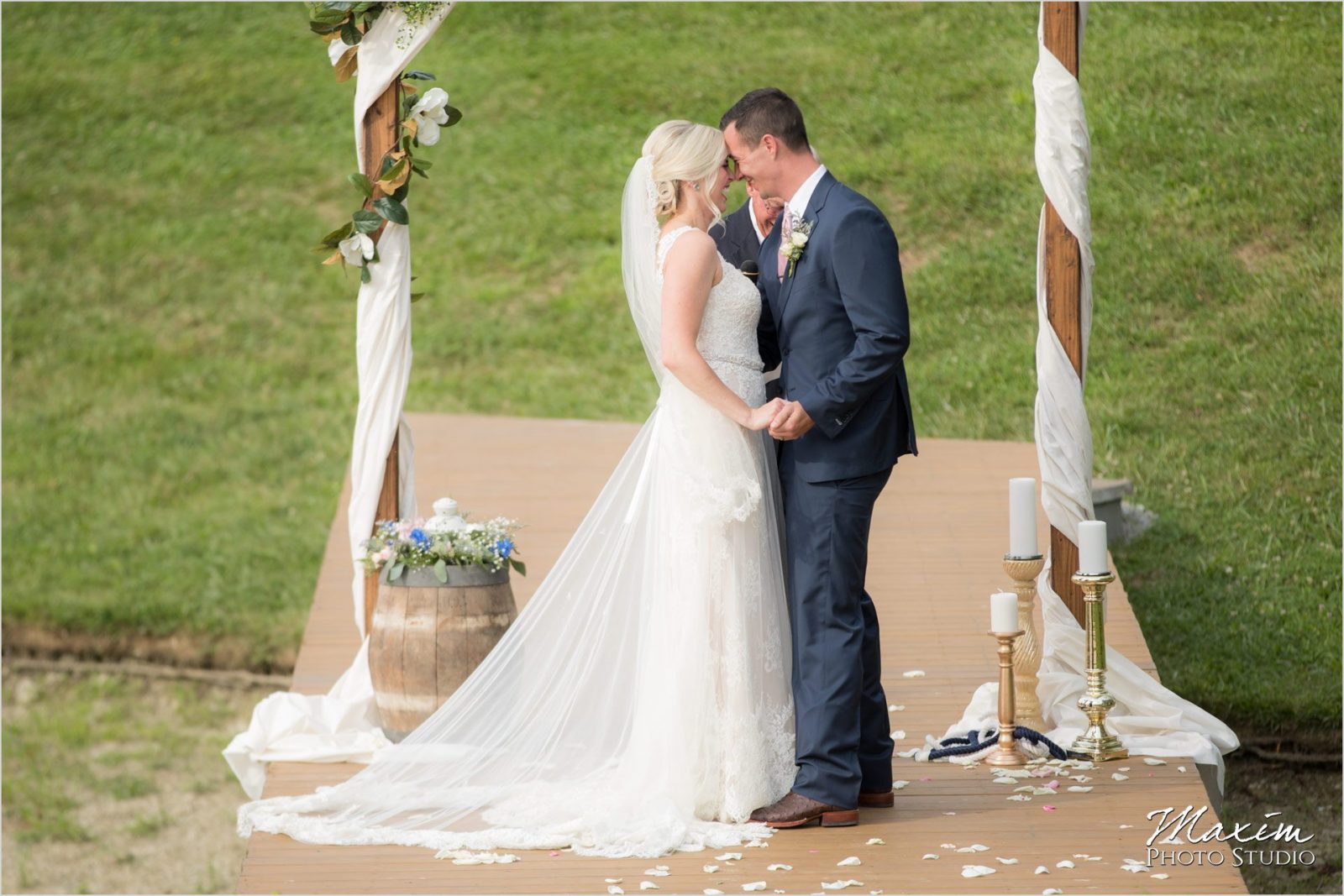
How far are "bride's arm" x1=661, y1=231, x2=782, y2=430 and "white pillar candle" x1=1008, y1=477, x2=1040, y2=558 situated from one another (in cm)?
101

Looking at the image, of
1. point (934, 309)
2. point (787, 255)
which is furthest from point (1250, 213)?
point (787, 255)

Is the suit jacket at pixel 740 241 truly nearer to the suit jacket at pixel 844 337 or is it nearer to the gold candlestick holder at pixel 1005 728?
the suit jacket at pixel 844 337

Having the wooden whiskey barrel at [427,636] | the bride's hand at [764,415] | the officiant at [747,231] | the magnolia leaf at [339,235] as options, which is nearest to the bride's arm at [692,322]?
the bride's hand at [764,415]

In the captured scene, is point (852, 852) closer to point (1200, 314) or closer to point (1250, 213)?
point (1200, 314)

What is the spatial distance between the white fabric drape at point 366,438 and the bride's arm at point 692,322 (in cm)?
108

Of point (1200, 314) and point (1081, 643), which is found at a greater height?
point (1200, 314)

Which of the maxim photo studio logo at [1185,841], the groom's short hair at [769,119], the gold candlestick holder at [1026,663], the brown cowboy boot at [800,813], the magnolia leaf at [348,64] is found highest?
the magnolia leaf at [348,64]

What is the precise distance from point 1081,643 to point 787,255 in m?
1.71

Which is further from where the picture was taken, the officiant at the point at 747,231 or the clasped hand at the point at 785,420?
the officiant at the point at 747,231

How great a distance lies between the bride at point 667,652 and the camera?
4.00 m

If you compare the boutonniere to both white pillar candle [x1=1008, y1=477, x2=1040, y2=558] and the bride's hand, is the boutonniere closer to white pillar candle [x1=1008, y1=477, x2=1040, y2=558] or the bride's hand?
the bride's hand

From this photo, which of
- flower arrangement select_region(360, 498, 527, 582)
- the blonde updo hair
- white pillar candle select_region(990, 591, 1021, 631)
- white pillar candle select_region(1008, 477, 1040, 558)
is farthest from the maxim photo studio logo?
flower arrangement select_region(360, 498, 527, 582)

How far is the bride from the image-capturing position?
4004mm

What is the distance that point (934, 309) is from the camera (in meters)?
11.9
